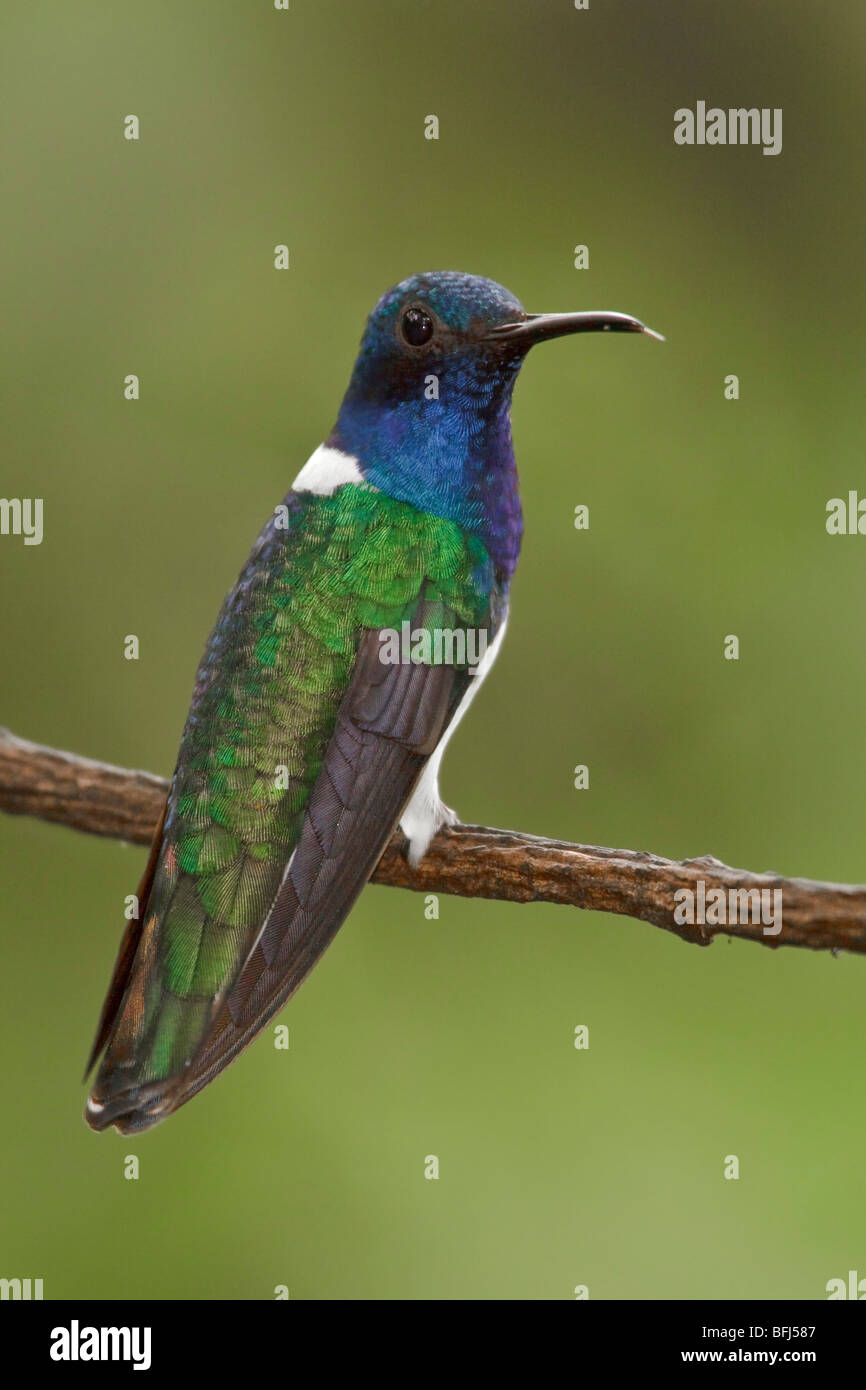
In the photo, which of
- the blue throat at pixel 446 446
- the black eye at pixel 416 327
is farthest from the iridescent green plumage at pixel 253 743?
the black eye at pixel 416 327

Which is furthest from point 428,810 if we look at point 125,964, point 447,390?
point 447,390

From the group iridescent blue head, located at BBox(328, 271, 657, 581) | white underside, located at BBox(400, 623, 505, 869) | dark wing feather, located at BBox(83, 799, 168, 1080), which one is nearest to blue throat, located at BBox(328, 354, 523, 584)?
iridescent blue head, located at BBox(328, 271, 657, 581)

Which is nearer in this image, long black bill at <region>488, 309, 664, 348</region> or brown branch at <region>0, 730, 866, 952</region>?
brown branch at <region>0, 730, 866, 952</region>

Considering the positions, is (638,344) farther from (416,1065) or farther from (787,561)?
(416,1065)

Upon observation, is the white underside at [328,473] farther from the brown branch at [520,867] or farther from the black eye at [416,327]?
the brown branch at [520,867]

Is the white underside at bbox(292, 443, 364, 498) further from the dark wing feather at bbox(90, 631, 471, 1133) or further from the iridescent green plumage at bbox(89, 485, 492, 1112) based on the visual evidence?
the dark wing feather at bbox(90, 631, 471, 1133)

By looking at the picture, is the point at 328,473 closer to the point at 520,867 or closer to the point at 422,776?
the point at 422,776
